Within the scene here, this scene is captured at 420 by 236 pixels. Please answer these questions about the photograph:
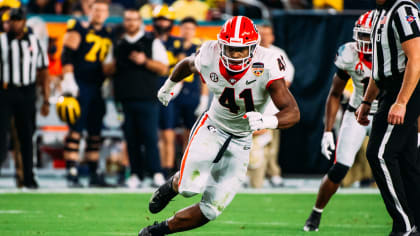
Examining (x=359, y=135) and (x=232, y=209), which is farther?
(x=232, y=209)

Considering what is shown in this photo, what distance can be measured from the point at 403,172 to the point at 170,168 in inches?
190

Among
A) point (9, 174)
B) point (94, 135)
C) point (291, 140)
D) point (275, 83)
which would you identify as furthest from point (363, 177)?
point (275, 83)

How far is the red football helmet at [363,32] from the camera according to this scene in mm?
5988

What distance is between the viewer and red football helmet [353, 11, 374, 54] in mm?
5988

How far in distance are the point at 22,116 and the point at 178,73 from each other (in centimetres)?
391

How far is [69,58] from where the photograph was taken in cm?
915

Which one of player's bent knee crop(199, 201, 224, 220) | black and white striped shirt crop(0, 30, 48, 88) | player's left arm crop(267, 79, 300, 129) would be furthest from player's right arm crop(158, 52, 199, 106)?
black and white striped shirt crop(0, 30, 48, 88)

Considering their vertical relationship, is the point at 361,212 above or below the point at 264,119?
below

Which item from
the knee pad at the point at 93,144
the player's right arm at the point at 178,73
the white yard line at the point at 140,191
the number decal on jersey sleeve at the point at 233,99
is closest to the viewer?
the number decal on jersey sleeve at the point at 233,99

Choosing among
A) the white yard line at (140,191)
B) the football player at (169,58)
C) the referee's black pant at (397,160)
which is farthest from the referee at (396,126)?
the football player at (169,58)

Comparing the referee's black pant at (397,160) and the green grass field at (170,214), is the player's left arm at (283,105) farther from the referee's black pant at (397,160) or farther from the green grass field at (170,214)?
the green grass field at (170,214)

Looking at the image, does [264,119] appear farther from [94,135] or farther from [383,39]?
[94,135]

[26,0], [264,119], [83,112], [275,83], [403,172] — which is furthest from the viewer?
[26,0]

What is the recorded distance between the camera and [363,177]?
977cm
